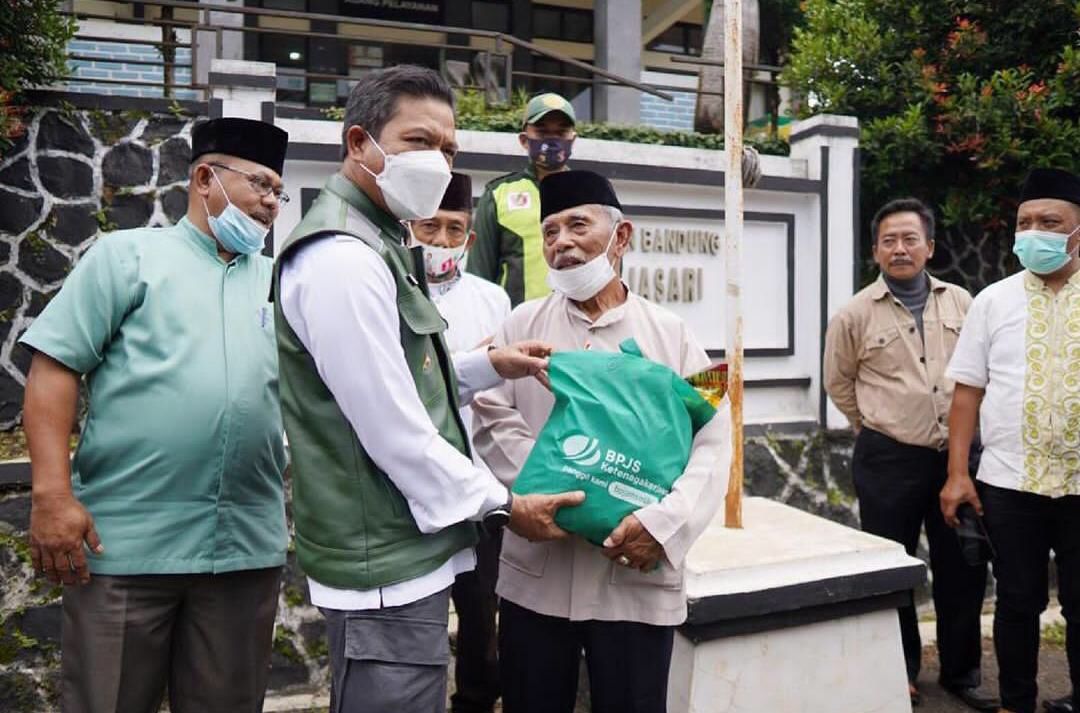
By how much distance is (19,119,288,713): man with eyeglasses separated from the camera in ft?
7.18

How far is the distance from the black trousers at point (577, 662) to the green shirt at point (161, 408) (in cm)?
74

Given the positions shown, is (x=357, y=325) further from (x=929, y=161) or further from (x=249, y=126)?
(x=929, y=161)

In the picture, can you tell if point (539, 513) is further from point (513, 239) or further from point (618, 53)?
point (618, 53)

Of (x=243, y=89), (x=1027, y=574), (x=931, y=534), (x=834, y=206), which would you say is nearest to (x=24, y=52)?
(x=243, y=89)

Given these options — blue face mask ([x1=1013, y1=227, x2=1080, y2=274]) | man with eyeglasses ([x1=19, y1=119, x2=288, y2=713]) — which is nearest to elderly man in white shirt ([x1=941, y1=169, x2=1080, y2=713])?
blue face mask ([x1=1013, y1=227, x2=1080, y2=274])

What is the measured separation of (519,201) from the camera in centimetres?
363

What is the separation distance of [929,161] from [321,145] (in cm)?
419

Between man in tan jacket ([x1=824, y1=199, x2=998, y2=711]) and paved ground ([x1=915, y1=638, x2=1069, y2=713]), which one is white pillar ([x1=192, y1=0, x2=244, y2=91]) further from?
paved ground ([x1=915, y1=638, x2=1069, y2=713])

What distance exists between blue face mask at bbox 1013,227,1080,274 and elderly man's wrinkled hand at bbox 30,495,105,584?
3.36 meters

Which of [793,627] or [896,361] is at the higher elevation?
[896,361]

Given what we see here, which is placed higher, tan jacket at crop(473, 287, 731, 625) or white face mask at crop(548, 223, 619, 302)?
white face mask at crop(548, 223, 619, 302)

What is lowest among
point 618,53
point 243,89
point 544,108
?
point 544,108

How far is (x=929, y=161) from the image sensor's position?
6.18 metres

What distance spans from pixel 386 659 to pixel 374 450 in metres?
0.43
